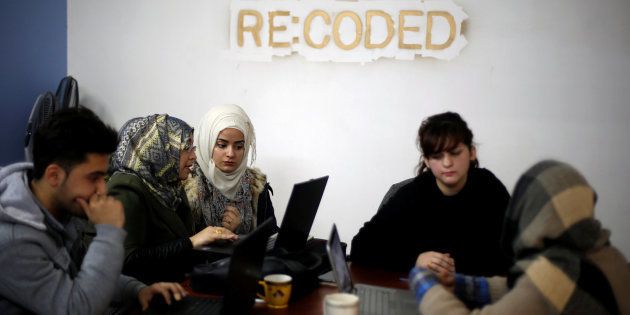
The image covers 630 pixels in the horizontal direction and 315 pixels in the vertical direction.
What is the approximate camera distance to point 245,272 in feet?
3.89

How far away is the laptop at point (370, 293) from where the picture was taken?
1302mm

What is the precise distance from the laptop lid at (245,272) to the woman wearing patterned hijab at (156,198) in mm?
582

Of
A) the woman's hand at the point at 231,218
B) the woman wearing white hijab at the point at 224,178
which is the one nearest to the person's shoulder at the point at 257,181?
the woman wearing white hijab at the point at 224,178

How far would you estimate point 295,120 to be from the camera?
122 inches

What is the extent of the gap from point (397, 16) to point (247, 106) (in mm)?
1032

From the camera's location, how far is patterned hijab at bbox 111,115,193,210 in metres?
2.02

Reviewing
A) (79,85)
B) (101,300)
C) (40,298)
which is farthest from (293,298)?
(79,85)

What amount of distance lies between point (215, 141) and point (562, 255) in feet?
6.01

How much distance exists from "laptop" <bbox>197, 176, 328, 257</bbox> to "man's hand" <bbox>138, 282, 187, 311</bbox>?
0.21 m

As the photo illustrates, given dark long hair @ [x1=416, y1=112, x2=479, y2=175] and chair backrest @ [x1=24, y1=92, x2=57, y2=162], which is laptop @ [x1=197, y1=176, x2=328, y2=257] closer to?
dark long hair @ [x1=416, y1=112, x2=479, y2=175]

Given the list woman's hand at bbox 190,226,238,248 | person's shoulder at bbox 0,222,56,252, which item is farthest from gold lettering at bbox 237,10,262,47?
person's shoulder at bbox 0,222,56,252

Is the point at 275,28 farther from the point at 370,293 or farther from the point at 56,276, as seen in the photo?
the point at 56,276

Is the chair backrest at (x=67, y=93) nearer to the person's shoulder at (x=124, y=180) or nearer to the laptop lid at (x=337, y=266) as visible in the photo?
the person's shoulder at (x=124, y=180)

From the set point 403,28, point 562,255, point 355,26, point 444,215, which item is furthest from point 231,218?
point 562,255
